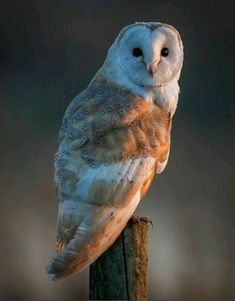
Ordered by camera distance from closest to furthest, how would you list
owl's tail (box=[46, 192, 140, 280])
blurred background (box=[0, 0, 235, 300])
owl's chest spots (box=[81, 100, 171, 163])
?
owl's tail (box=[46, 192, 140, 280]) < owl's chest spots (box=[81, 100, 171, 163]) < blurred background (box=[0, 0, 235, 300])

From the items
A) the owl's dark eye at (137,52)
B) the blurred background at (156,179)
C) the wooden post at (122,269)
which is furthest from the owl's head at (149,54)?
the blurred background at (156,179)

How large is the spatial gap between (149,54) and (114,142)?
0.72ft

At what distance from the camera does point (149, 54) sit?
1.69 m

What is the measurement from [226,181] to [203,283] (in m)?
0.39

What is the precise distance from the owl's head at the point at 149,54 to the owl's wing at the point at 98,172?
2.4 inches

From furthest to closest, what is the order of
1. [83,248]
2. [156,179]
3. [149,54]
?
[156,179] → [149,54] → [83,248]

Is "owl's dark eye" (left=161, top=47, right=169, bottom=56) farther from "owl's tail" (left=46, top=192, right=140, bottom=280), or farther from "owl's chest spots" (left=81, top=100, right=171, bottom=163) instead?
"owl's tail" (left=46, top=192, right=140, bottom=280)

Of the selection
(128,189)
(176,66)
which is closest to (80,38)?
(176,66)

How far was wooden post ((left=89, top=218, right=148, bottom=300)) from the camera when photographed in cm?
166

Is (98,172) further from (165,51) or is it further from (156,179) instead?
(156,179)

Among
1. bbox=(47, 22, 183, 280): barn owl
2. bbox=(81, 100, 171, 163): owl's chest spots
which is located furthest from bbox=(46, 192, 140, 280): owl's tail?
bbox=(81, 100, 171, 163): owl's chest spots

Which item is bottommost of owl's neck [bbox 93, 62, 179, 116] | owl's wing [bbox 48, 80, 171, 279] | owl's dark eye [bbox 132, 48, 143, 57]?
owl's wing [bbox 48, 80, 171, 279]

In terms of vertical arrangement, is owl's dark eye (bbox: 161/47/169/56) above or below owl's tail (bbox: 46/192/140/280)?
above

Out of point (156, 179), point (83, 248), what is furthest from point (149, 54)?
point (156, 179)
